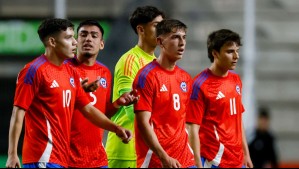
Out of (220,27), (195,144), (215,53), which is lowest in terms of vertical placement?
(195,144)

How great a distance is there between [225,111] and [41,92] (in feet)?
6.97

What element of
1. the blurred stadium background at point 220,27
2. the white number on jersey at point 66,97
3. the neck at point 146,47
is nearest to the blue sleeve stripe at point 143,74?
the white number on jersey at point 66,97

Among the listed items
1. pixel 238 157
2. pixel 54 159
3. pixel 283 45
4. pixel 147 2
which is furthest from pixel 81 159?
pixel 283 45

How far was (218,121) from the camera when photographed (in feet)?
36.2

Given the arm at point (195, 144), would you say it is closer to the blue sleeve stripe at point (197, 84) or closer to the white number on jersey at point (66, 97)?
the blue sleeve stripe at point (197, 84)

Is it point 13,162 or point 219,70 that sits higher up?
point 219,70

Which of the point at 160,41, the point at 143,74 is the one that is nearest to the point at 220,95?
the point at 160,41

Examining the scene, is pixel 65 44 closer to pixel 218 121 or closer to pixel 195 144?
pixel 195 144

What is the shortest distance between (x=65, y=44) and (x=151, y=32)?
153cm

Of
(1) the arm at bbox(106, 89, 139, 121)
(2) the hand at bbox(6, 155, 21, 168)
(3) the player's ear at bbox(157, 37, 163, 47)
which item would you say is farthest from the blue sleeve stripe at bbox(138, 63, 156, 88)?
Result: (2) the hand at bbox(6, 155, 21, 168)

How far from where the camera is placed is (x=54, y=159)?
9.73 meters

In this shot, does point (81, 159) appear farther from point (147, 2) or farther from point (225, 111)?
point (147, 2)

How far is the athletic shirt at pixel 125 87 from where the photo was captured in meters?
11.1

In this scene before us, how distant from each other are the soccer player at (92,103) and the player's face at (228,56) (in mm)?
1160
